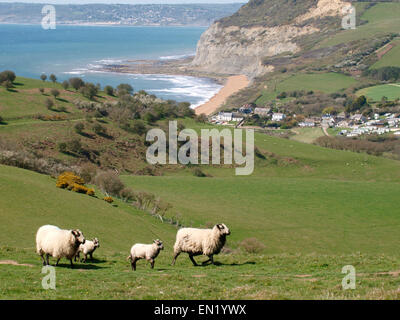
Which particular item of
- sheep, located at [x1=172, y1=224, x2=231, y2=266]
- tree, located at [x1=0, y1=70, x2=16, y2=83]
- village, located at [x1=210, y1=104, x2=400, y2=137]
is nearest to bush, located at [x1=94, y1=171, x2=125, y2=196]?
sheep, located at [x1=172, y1=224, x2=231, y2=266]

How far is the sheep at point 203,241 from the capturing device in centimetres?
1889

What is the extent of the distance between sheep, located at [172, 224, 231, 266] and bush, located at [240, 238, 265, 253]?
14040 millimetres

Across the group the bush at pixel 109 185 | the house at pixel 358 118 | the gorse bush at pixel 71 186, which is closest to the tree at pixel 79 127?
the bush at pixel 109 185

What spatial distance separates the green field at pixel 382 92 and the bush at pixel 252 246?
13884 centimetres

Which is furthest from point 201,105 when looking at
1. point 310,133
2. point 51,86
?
point 51,86

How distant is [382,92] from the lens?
547 feet

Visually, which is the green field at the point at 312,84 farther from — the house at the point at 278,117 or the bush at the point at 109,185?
the bush at the point at 109,185

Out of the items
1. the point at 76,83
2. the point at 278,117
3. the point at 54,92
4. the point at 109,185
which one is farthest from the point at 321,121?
the point at 109,185

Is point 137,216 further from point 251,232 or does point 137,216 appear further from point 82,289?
point 82,289

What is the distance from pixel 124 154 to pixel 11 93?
30048mm

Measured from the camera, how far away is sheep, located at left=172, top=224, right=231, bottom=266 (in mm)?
18891

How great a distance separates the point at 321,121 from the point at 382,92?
143ft

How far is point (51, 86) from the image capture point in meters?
102

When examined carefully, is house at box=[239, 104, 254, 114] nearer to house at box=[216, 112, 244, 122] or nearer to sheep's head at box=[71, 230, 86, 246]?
house at box=[216, 112, 244, 122]
